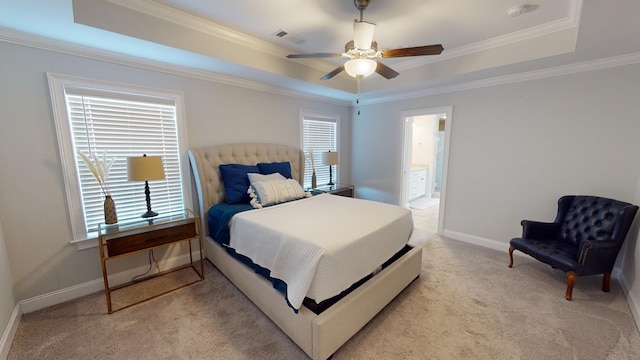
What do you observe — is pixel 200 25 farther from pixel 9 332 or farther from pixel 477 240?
pixel 477 240

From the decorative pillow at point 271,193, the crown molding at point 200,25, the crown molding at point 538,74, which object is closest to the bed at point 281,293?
the decorative pillow at point 271,193

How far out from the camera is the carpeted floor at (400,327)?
1.76 m

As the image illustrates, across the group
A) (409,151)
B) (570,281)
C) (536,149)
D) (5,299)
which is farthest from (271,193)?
(536,149)

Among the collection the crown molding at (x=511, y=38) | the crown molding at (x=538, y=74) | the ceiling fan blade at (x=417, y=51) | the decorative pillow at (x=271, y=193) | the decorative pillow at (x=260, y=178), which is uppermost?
the crown molding at (x=511, y=38)

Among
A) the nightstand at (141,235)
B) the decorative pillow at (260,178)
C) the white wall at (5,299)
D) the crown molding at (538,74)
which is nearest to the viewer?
the white wall at (5,299)

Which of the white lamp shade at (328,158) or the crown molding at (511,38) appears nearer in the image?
the crown molding at (511,38)

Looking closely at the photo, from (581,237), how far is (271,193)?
349cm

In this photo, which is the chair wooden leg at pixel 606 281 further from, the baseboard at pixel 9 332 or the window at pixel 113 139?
the baseboard at pixel 9 332

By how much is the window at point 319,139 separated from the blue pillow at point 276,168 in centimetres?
87

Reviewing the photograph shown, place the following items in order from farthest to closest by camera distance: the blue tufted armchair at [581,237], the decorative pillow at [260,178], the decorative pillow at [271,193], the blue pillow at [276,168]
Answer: the blue pillow at [276,168]
the decorative pillow at [260,178]
the decorative pillow at [271,193]
the blue tufted armchair at [581,237]

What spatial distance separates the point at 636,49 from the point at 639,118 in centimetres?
70

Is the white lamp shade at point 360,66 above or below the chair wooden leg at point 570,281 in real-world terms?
above

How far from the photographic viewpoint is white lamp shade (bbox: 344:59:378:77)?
6.79ft

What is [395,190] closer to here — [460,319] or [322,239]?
[460,319]
